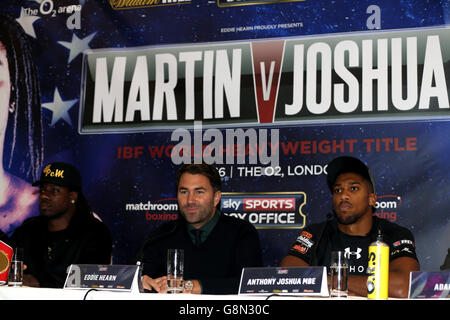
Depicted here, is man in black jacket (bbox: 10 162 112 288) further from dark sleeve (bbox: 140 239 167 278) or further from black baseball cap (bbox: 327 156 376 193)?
black baseball cap (bbox: 327 156 376 193)

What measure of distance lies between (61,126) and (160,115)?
73 cm

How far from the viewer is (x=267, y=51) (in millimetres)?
4250

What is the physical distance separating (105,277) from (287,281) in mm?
722

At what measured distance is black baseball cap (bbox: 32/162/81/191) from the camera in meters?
4.20

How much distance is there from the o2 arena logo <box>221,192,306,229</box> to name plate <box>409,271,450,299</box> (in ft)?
5.73

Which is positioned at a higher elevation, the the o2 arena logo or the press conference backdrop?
the press conference backdrop

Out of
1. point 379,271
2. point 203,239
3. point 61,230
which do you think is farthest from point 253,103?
point 379,271

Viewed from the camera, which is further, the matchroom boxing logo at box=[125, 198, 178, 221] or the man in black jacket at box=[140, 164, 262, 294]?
the matchroom boxing logo at box=[125, 198, 178, 221]

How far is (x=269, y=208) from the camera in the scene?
4.14 metres

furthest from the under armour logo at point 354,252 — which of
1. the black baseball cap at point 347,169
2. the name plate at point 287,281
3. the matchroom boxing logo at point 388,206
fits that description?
the name plate at point 287,281

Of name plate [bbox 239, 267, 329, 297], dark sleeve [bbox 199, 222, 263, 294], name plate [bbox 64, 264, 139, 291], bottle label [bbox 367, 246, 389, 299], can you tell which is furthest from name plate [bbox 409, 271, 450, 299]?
dark sleeve [bbox 199, 222, 263, 294]

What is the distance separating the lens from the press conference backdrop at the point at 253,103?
12.9ft

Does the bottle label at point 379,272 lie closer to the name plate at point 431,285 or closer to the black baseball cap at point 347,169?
the name plate at point 431,285

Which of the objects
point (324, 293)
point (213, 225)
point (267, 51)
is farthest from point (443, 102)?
point (324, 293)
